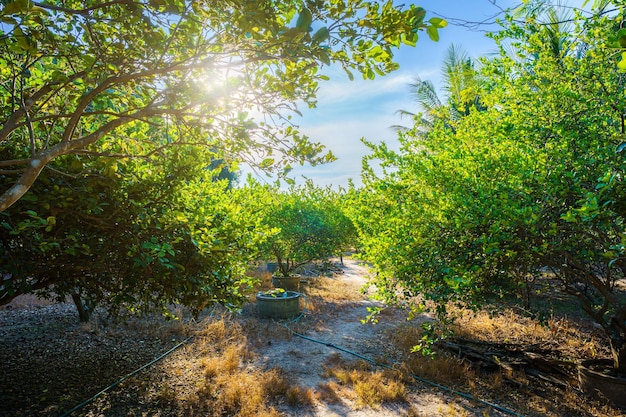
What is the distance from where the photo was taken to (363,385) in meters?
5.68

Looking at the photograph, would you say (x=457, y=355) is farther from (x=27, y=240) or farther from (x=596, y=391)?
(x=27, y=240)

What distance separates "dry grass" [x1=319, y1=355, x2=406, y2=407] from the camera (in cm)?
546

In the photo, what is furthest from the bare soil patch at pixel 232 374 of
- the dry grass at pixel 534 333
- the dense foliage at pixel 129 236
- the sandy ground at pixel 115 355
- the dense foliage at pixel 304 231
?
the dense foliage at pixel 304 231

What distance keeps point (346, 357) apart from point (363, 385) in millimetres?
1628

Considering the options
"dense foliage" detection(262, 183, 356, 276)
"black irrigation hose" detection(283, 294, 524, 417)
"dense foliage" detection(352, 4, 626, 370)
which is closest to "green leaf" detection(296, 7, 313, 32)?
"dense foliage" detection(352, 4, 626, 370)

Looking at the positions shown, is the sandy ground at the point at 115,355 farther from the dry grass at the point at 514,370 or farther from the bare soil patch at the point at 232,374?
the dry grass at the point at 514,370

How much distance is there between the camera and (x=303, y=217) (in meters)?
14.1

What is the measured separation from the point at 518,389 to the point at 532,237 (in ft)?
11.4

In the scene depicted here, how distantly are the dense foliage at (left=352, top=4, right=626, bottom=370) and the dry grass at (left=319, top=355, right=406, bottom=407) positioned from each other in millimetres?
1606

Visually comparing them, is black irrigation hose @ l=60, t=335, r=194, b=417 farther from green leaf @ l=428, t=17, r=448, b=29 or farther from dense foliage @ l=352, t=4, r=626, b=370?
green leaf @ l=428, t=17, r=448, b=29

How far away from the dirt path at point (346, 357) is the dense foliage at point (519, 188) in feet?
4.46

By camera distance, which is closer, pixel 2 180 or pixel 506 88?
pixel 2 180

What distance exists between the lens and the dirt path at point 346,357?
5125mm

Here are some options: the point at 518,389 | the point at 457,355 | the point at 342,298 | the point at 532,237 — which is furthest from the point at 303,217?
the point at 532,237
